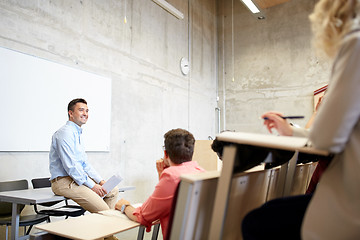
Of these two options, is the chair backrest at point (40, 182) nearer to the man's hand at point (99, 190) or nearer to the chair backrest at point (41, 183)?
the chair backrest at point (41, 183)

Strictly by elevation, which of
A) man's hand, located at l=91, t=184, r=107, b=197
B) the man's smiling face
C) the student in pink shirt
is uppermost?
the man's smiling face

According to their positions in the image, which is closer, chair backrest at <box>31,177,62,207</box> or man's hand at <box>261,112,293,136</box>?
man's hand at <box>261,112,293,136</box>

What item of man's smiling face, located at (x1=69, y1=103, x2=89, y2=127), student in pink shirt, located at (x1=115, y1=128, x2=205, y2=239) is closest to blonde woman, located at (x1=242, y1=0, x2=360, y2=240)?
student in pink shirt, located at (x1=115, y1=128, x2=205, y2=239)

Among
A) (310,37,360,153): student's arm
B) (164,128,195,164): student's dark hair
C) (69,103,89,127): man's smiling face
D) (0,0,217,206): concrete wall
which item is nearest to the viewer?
(310,37,360,153): student's arm

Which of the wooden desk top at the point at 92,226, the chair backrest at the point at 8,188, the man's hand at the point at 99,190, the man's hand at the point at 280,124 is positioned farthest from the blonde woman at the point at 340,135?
the chair backrest at the point at 8,188

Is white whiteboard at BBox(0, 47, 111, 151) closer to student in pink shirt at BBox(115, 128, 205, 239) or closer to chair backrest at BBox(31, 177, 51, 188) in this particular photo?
chair backrest at BBox(31, 177, 51, 188)

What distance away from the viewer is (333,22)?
954mm

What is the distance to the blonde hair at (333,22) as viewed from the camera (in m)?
0.92

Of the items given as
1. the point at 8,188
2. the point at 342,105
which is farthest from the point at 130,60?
the point at 342,105

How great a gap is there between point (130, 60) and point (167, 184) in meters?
4.16

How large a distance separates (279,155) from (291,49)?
6.69m

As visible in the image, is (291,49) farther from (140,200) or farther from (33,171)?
(33,171)

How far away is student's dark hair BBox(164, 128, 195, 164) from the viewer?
1.88 meters

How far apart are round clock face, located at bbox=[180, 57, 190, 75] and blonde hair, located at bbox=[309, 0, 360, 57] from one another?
5867 millimetres
